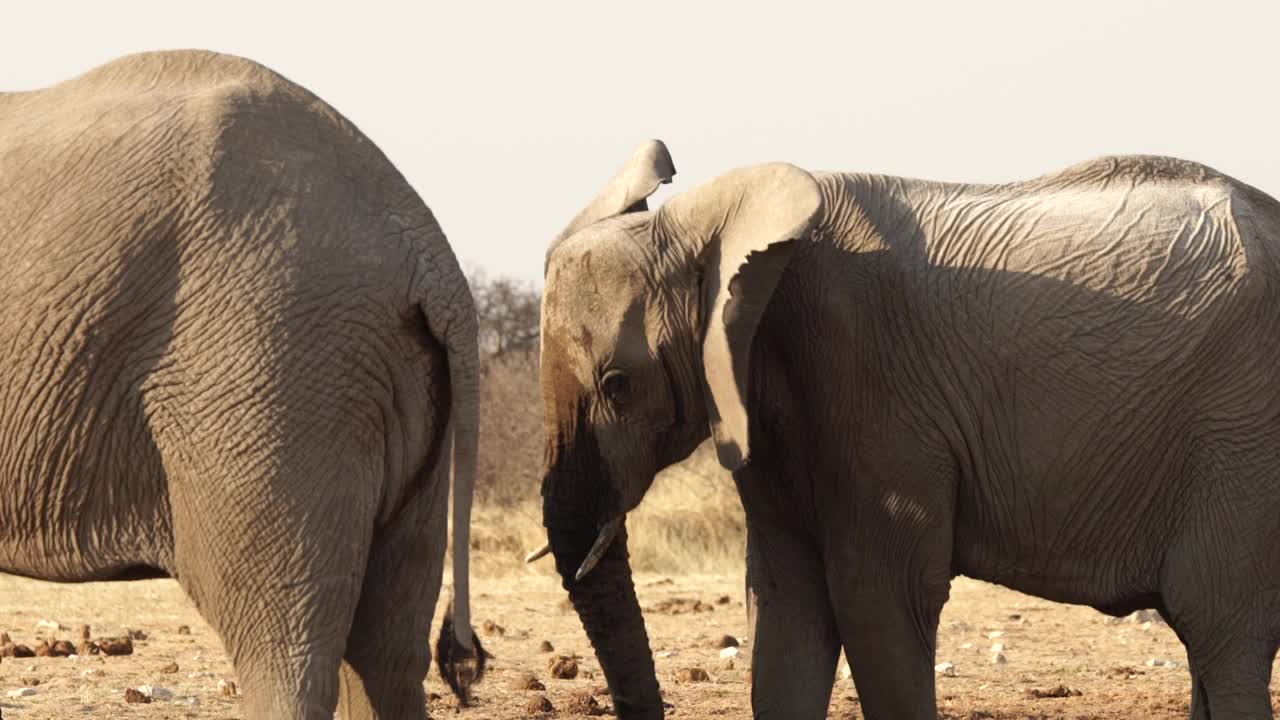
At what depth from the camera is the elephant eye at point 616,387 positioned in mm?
6090

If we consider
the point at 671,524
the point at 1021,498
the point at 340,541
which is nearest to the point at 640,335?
the point at 1021,498

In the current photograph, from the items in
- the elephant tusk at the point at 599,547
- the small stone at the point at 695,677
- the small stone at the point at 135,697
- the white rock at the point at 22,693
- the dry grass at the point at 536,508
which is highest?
the elephant tusk at the point at 599,547

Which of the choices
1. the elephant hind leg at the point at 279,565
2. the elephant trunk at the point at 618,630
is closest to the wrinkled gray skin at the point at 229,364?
the elephant hind leg at the point at 279,565

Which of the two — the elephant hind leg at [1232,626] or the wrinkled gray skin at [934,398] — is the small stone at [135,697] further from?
the elephant hind leg at [1232,626]

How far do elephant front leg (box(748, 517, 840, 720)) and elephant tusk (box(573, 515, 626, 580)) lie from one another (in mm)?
513

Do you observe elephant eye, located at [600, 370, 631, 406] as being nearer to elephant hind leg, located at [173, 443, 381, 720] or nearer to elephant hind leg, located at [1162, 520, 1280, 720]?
elephant hind leg, located at [173, 443, 381, 720]

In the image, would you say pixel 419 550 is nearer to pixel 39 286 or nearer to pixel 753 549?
pixel 39 286

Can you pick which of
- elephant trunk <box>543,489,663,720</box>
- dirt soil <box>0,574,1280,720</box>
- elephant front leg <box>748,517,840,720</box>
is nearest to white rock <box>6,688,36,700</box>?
dirt soil <box>0,574,1280,720</box>

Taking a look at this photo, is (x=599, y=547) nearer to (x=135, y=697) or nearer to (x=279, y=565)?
(x=279, y=565)

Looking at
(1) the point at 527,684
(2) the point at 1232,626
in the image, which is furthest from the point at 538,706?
(2) the point at 1232,626

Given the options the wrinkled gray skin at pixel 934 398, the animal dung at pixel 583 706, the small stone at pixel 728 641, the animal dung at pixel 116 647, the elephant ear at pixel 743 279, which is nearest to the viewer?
the elephant ear at pixel 743 279

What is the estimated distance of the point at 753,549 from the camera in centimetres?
655

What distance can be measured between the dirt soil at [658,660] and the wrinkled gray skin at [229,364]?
10.1 feet

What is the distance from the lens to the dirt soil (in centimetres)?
816
